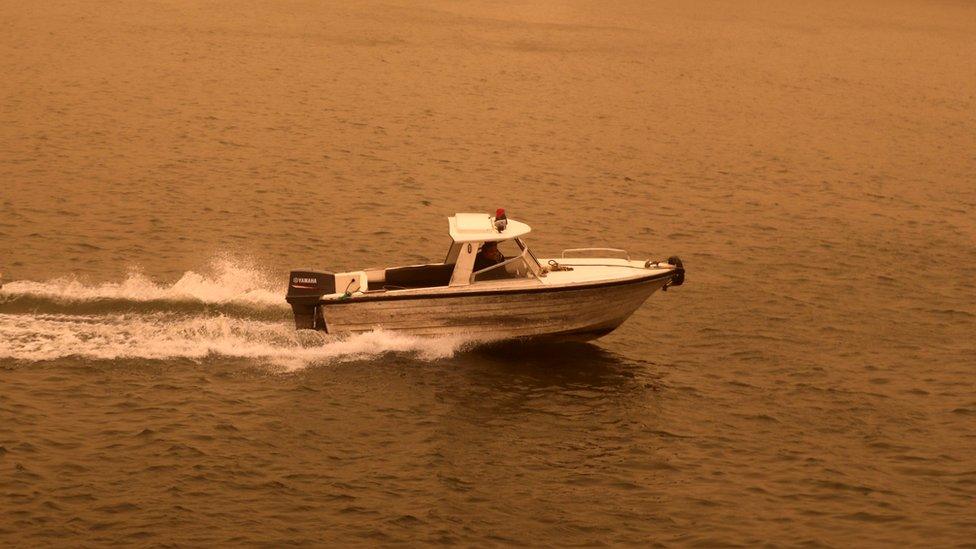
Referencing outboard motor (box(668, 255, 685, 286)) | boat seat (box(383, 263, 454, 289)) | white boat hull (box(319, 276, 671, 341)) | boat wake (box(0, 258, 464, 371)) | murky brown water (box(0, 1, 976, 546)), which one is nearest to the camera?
murky brown water (box(0, 1, 976, 546))

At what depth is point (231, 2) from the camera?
83500 mm

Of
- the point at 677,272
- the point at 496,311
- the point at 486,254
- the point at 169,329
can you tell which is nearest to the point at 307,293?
the point at 169,329

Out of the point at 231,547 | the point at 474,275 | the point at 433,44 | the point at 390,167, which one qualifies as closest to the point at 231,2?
the point at 433,44

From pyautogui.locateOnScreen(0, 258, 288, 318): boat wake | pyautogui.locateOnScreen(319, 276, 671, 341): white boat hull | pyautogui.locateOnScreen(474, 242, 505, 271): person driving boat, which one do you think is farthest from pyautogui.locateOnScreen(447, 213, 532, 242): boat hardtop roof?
pyautogui.locateOnScreen(0, 258, 288, 318): boat wake

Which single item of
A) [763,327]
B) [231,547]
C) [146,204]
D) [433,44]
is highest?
[433,44]

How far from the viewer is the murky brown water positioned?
68.7 ft

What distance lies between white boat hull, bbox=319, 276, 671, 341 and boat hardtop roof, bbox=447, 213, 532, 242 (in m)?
1.12

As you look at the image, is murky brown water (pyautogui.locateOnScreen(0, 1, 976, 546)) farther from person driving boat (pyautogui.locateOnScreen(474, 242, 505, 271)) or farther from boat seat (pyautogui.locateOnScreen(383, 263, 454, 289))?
person driving boat (pyautogui.locateOnScreen(474, 242, 505, 271))

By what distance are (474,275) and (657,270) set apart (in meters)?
3.84

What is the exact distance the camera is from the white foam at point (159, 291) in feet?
88.0

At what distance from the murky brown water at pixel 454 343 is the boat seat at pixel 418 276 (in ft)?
4.89

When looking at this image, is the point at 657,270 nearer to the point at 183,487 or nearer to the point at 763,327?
the point at 763,327

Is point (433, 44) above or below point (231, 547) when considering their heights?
above

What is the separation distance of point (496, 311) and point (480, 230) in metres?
1.71
